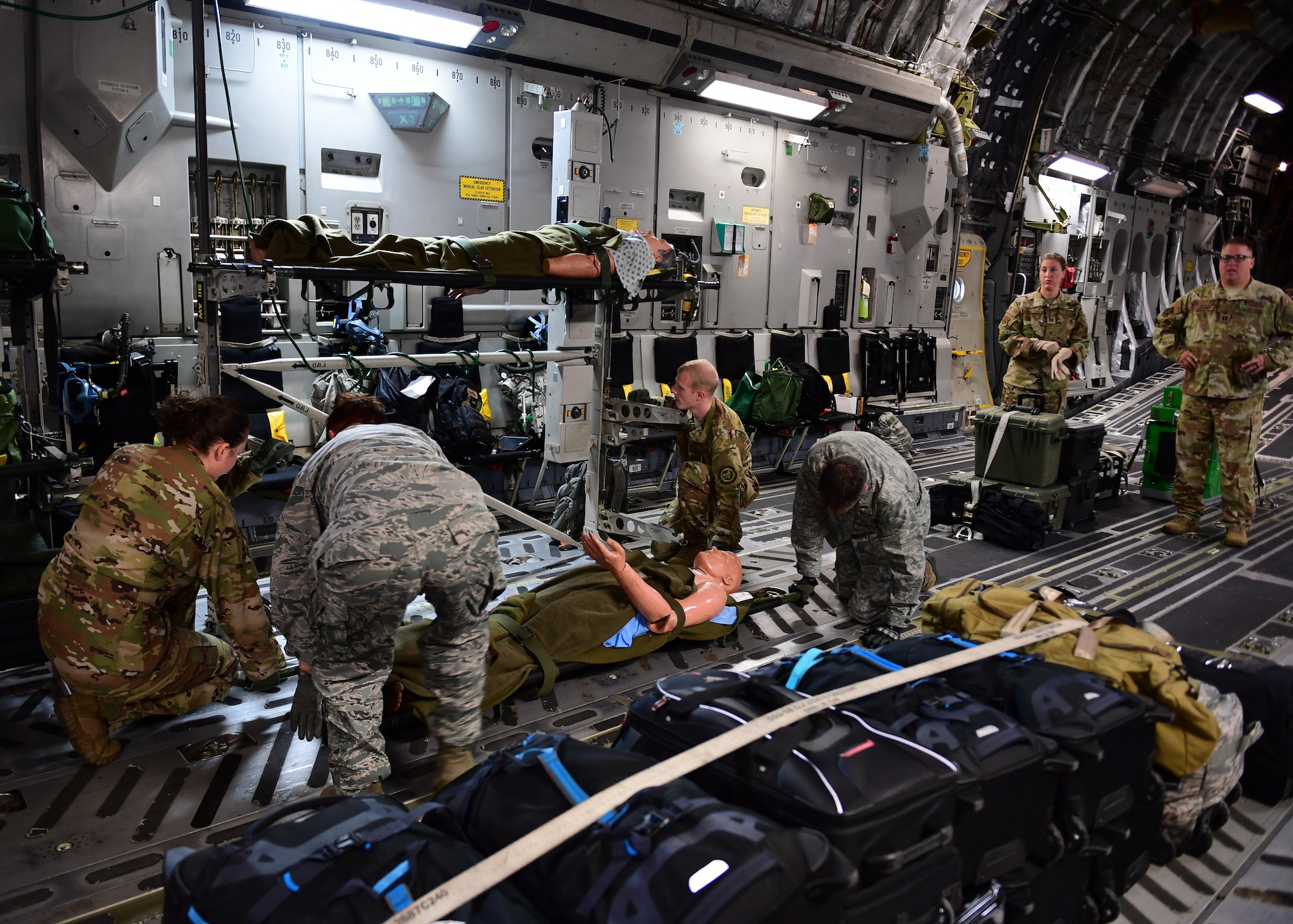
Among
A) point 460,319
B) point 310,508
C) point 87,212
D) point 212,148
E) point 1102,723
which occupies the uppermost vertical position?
point 212,148

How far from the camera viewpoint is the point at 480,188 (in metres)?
7.20

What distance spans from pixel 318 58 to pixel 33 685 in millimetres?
4597

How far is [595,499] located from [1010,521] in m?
3.16

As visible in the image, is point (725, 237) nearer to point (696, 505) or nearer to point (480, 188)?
point (480, 188)

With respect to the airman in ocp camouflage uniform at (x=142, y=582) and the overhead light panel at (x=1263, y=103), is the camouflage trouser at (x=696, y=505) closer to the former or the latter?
the airman in ocp camouflage uniform at (x=142, y=582)

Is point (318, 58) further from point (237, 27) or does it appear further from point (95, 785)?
point (95, 785)

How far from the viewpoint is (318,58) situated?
20.4 feet

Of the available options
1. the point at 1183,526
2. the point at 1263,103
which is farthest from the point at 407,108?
the point at 1263,103

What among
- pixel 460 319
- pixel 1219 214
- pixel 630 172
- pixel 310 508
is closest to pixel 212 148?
pixel 460 319

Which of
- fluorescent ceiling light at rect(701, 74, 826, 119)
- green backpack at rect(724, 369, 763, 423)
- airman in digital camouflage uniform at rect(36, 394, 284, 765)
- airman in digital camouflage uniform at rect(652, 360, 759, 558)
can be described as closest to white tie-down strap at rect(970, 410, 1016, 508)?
green backpack at rect(724, 369, 763, 423)

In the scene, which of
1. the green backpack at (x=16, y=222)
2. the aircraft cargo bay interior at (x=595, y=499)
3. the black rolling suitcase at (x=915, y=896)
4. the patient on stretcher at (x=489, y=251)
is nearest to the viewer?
the black rolling suitcase at (x=915, y=896)

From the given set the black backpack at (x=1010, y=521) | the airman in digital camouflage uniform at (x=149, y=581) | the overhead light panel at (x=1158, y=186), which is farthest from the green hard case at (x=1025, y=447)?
the overhead light panel at (x=1158, y=186)

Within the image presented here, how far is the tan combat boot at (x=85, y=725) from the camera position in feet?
10.3

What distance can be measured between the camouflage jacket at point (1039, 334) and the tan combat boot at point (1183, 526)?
1.47 meters
